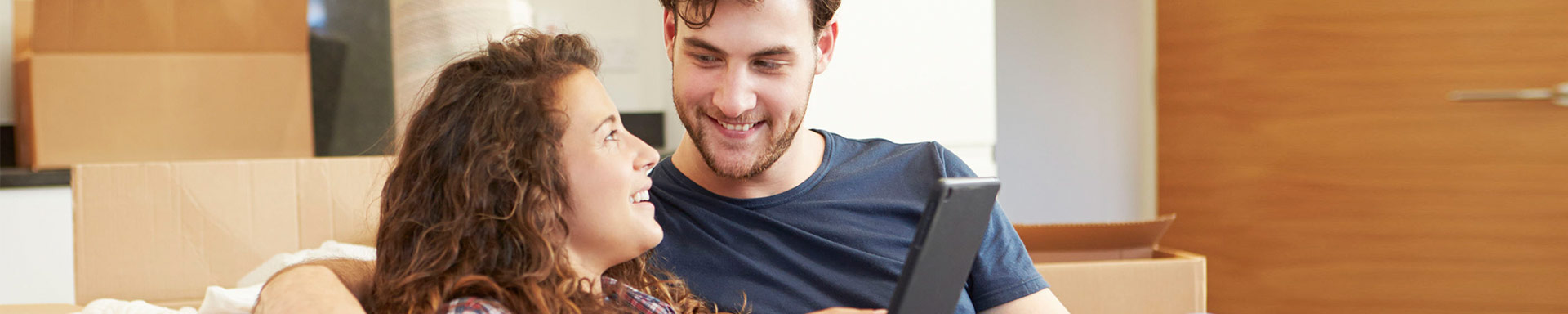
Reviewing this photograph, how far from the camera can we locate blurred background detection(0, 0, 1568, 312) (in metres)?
1.91

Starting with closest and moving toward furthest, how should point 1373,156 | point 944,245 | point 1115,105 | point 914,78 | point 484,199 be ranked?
1. point 944,245
2. point 484,199
3. point 914,78
4. point 1373,156
5. point 1115,105

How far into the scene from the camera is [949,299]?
701mm

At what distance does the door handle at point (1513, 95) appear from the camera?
1.87 meters

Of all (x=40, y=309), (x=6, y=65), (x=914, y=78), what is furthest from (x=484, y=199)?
(x=6, y=65)

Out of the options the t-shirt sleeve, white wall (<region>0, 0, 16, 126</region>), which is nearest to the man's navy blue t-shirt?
the t-shirt sleeve

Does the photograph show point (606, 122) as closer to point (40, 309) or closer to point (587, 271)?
Answer: point (587, 271)

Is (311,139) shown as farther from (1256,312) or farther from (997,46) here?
(1256,312)

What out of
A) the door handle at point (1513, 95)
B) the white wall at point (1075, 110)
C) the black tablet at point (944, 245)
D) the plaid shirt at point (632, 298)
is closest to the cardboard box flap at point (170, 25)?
the white wall at point (1075, 110)

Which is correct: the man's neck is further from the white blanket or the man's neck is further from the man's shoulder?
the white blanket

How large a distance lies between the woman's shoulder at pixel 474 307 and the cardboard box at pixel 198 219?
0.46 metres

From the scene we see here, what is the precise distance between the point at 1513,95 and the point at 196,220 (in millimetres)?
1971

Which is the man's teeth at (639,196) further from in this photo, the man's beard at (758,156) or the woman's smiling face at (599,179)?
the man's beard at (758,156)

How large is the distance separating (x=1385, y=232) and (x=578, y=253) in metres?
1.73

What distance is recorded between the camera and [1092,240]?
4.06 ft
